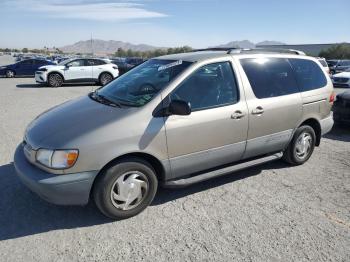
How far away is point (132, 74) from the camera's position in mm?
4625

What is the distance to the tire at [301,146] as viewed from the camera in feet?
16.6

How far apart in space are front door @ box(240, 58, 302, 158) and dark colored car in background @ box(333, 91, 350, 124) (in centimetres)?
339

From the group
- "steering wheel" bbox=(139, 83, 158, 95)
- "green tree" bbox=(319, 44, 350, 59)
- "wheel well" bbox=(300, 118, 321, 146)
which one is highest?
"green tree" bbox=(319, 44, 350, 59)

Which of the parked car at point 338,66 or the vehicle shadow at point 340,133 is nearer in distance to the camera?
the vehicle shadow at point 340,133

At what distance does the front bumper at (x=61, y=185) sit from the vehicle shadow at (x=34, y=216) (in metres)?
0.34

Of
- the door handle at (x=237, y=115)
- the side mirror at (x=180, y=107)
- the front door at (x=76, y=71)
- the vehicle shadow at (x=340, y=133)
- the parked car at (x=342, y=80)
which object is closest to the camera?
the side mirror at (x=180, y=107)

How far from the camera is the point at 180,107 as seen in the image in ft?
11.5

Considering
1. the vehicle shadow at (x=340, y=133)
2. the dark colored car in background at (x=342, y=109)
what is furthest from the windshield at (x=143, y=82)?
the dark colored car in background at (x=342, y=109)

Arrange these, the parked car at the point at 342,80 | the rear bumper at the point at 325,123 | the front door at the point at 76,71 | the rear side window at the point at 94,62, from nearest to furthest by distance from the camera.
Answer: the rear bumper at the point at 325,123
the front door at the point at 76,71
the rear side window at the point at 94,62
the parked car at the point at 342,80

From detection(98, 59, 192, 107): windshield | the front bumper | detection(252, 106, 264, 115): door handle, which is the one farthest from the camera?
detection(252, 106, 264, 115): door handle

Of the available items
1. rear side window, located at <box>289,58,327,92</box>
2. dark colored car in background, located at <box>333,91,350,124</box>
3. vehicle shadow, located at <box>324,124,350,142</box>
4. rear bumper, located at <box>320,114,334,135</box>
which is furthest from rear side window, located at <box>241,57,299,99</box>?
dark colored car in background, located at <box>333,91,350,124</box>

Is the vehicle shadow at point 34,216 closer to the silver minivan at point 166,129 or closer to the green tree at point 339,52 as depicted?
the silver minivan at point 166,129

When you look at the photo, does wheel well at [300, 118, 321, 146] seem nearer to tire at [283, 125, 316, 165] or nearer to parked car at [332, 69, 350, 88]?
tire at [283, 125, 316, 165]

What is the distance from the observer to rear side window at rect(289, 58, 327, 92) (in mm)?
5018
